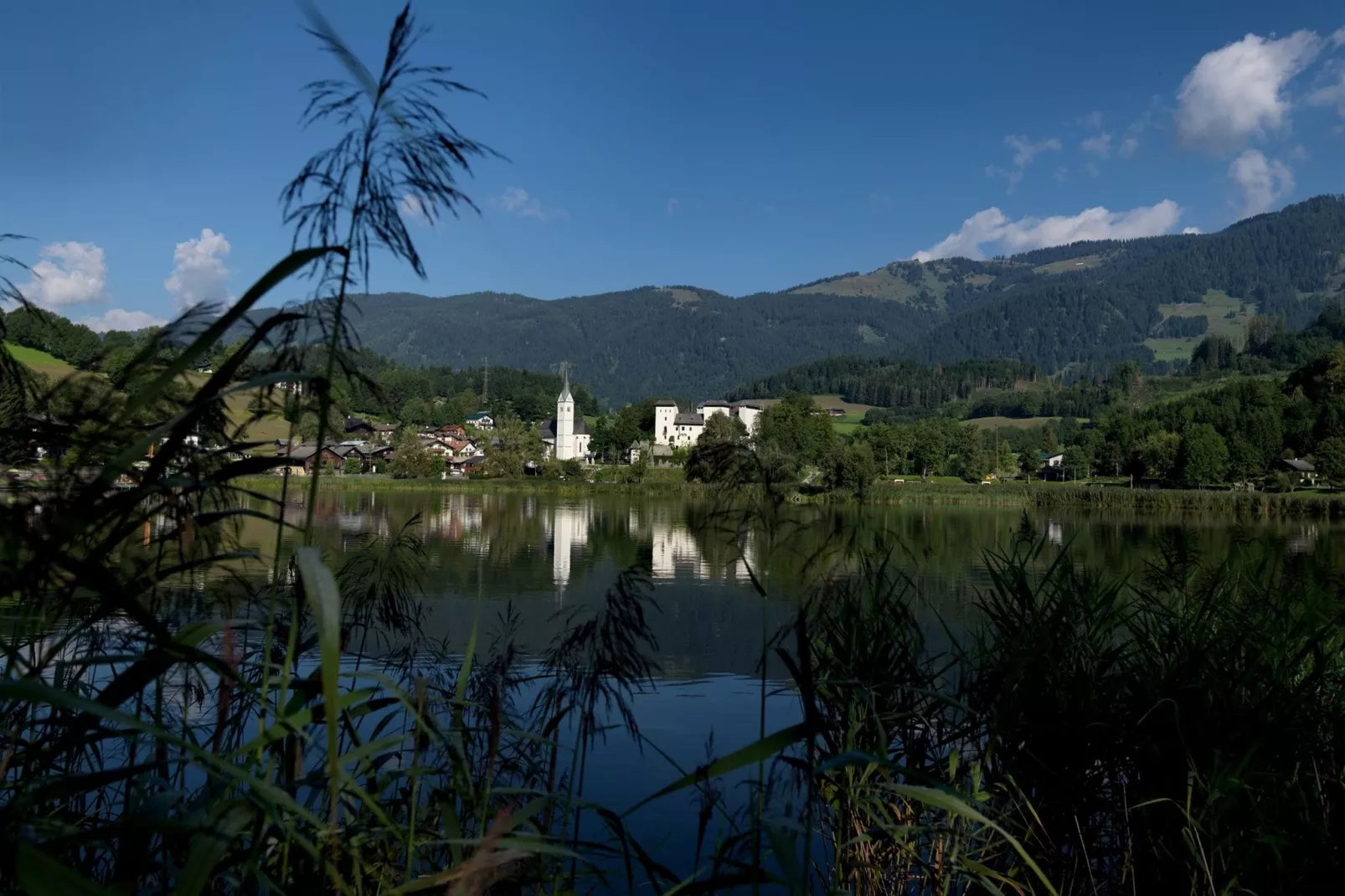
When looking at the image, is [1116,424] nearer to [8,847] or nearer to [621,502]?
[621,502]

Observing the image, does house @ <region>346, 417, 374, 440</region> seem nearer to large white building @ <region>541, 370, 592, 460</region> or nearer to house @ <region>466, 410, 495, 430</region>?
house @ <region>466, 410, 495, 430</region>

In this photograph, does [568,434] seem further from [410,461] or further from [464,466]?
[410,461]

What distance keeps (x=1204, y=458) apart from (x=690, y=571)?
65406mm

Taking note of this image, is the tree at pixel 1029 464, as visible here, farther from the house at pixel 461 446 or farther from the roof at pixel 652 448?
the house at pixel 461 446

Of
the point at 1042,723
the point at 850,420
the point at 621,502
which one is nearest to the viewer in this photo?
the point at 1042,723

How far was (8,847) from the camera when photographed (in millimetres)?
1146

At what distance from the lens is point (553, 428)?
477 feet

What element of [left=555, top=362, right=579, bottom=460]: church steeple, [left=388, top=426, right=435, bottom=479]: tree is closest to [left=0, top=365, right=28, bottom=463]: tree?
[left=388, top=426, right=435, bottom=479]: tree

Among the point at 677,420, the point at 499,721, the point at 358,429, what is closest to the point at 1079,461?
the point at 677,420

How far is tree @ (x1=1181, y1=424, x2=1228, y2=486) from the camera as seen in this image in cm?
7294

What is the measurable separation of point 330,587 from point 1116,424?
329ft

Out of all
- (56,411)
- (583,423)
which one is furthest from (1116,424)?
(56,411)

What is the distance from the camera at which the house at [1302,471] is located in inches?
2788

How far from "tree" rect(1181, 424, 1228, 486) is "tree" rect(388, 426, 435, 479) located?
5769 centimetres
